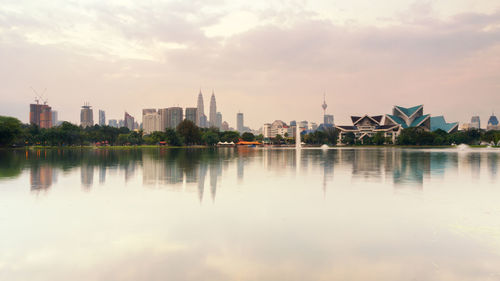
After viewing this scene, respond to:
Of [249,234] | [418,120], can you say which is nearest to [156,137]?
[418,120]

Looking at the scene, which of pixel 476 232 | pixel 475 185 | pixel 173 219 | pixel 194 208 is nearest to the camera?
pixel 476 232

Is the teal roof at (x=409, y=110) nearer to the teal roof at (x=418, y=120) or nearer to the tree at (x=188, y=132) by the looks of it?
the teal roof at (x=418, y=120)

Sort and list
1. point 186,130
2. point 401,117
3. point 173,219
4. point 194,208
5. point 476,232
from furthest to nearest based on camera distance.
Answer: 1. point 401,117
2. point 186,130
3. point 194,208
4. point 173,219
5. point 476,232

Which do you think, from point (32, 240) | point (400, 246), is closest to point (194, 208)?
point (32, 240)

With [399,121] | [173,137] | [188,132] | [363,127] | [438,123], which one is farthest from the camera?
[438,123]

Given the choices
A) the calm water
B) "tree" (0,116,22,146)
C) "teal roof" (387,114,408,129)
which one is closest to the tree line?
"tree" (0,116,22,146)

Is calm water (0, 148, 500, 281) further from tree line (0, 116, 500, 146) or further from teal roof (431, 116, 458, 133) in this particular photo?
teal roof (431, 116, 458, 133)

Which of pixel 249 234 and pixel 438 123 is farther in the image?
pixel 438 123

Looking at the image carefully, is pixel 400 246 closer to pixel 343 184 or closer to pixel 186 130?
pixel 343 184

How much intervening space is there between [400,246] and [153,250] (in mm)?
5103

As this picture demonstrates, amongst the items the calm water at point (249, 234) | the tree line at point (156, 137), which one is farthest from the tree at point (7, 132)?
the calm water at point (249, 234)

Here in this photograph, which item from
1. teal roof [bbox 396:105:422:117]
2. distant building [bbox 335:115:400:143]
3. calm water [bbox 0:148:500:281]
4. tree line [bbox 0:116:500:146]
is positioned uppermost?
teal roof [bbox 396:105:422:117]

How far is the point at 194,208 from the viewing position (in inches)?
409

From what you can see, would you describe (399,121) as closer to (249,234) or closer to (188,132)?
(188,132)
